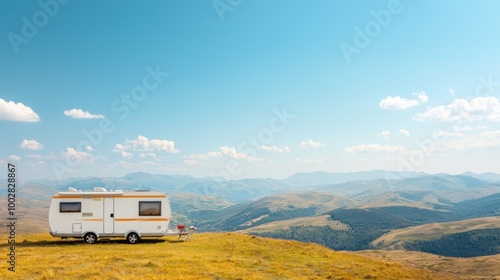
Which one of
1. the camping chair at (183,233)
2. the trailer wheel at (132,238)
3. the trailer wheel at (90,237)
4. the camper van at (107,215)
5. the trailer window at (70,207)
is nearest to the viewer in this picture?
the camper van at (107,215)

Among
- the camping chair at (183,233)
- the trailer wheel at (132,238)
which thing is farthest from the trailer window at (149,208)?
the camping chair at (183,233)

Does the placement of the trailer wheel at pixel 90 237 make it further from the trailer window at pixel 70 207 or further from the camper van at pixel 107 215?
the trailer window at pixel 70 207

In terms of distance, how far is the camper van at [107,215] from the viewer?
30250mm

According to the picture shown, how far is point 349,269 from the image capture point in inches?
1032

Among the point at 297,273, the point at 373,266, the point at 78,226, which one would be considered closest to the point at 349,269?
the point at 373,266

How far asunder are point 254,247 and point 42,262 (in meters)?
17.0

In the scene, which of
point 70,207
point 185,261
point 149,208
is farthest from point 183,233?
point 185,261

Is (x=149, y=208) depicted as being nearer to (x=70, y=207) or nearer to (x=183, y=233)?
(x=183, y=233)

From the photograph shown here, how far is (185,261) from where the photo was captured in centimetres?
2377

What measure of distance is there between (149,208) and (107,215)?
358 cm

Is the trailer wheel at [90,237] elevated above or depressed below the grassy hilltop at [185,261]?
above

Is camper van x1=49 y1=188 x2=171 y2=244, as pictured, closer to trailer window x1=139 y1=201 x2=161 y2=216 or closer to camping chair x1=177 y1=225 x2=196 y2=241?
trailer window x1=139 y1=201 x2=161 y2=216

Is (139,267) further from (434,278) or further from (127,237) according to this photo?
(434,278)

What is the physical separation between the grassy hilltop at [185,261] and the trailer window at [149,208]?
106 inches
